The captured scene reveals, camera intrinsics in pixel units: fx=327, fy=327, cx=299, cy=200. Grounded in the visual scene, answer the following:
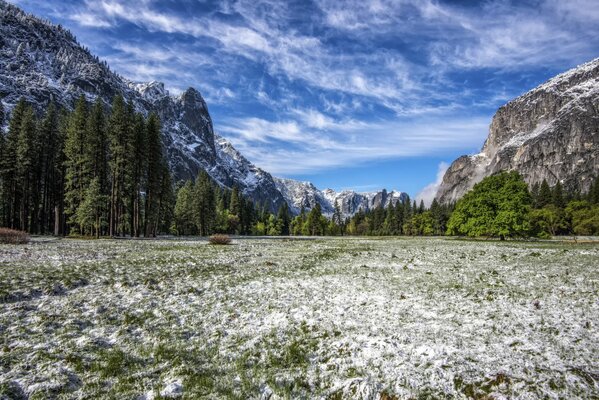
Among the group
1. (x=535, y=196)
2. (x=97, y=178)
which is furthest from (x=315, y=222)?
(x=97, y=178)

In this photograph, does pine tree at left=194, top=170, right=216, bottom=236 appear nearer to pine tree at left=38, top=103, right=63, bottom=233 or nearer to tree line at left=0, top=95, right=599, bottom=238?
tree line at left=0, top=95, right=599, bottom=238

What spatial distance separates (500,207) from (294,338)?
5753 cm

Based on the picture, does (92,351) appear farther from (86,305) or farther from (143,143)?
(143,143)

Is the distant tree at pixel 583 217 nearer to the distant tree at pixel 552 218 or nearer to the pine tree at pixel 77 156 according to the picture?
the distant tree at pixel 552 218

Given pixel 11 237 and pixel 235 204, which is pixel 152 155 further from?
A: pixel 235 204

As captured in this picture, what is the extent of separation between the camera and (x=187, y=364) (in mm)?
7207

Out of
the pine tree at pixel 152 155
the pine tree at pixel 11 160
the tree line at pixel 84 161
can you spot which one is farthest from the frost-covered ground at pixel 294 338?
the pine tree at pixel 11 160

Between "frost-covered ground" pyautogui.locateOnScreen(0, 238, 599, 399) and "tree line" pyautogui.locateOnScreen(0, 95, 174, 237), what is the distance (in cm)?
3630

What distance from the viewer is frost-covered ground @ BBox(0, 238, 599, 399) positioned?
6.26 meters

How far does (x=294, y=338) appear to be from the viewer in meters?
8.56

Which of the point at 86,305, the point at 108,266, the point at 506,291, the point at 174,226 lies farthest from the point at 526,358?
the point at 174,226

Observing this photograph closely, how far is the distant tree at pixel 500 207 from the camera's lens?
52.6 metres

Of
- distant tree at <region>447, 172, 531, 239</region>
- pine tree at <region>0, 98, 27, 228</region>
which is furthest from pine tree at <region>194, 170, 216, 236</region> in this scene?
distant tree at <region>447, 172, 531, 239</region>

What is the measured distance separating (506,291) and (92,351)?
13957mm
